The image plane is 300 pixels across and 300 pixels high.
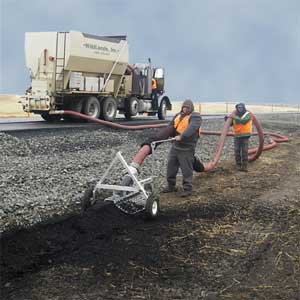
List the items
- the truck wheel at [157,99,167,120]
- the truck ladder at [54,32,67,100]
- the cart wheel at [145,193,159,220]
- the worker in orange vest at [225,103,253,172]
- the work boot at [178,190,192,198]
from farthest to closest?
the truck wheel at [157,99,167,120]
the truck ladder at [54,32,67,100]
the worker in orange vest at [225,103,253,172]
the work boot at [178,190,192,198]
the cart wheel at [145,193,159,220]

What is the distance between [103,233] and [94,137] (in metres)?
10.3

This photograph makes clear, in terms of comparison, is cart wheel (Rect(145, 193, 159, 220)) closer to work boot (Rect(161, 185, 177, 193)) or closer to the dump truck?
work boot (Rect(161, 185, 177, 193))

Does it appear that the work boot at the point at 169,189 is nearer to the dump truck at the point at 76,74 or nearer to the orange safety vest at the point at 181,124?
the orange safety vest at the point at 181,124

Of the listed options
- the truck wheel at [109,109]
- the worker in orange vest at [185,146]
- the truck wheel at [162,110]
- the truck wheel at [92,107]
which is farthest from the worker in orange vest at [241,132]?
Answer: the truck wheel at [162,110]

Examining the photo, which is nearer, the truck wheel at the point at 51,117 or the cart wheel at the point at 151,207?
the cart wheel at the point at 151,207

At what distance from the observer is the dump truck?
70.9 feet

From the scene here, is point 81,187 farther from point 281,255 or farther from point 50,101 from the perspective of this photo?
point 50,101

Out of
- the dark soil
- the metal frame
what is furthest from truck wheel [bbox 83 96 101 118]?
the metal frame

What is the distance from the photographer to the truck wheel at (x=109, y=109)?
24000 mm

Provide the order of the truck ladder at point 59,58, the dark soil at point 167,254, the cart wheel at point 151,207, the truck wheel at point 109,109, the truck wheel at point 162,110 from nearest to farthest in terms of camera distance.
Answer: the dark soil at point 167,254 → the cart wheel at point 151,207 → the truck ladder at point 59,58 → the truck wheel at point 109,109 → the truck wheel at point 162,110

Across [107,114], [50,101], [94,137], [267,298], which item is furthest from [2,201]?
[107,114]

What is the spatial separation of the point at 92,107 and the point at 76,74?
6.09 ft

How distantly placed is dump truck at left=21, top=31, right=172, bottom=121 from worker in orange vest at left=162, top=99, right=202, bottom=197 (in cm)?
1223

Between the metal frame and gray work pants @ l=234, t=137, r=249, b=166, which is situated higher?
gray work pants @ l=234, t=137, r=249, b=166
